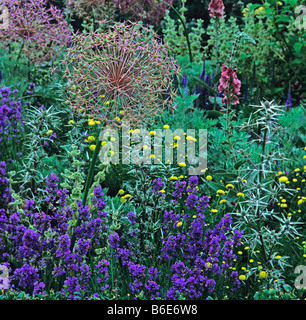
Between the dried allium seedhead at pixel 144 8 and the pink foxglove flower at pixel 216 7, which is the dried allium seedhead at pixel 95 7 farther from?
the pink foxglove flower at pixel 216 7

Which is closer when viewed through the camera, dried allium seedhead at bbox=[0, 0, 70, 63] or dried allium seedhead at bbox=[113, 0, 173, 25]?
dried allium seedhead at bbox=[0, 0, 70, 63]

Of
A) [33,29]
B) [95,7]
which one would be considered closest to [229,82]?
[95,7]

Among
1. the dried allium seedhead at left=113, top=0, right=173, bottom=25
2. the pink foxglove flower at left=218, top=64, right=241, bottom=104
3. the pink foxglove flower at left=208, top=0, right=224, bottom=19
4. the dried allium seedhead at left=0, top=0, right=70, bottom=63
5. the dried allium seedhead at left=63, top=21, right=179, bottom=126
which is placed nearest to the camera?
the dried allium seedhead at left=63, top=21, right=179, bottom=126

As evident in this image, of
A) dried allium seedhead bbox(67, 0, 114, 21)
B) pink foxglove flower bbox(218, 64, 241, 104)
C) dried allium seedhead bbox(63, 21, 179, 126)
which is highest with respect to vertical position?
dried allium seedhead bbox(67, 0, 114, 21)

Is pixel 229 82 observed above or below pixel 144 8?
below

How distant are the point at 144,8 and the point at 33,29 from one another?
1.50 m

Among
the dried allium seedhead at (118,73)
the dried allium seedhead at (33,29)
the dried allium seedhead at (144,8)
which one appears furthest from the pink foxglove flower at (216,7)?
the dried allium seedhead at (118,73)

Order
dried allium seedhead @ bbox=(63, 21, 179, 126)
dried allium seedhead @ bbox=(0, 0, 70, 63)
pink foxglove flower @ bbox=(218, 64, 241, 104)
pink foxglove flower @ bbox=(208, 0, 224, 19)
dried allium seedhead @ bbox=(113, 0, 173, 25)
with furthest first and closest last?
1. dried allium seedhead @ bbox=(113, 0, 173, 25)
2. dried allium seedhead @ bbox=(0, 0, 70, 63)
3. pink foxglove flower @ bbox=(208, 0, 224, 19)
4. pink foxglove flower @ bbox=(218, 64, 241, 104)
5. dried allium seedhead @ bbox=(63, 21, 179, 126)

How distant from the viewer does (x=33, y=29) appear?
5.18 m

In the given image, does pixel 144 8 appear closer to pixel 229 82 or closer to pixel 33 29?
pixel 33 29

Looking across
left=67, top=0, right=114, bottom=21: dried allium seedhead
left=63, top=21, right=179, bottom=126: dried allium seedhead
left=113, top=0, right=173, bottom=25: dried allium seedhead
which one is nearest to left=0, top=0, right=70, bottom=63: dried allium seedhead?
left=67, top=0, right=114, bottom=21: dried allium seedhead

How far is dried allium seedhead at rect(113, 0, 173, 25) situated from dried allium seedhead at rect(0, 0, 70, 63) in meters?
0.78

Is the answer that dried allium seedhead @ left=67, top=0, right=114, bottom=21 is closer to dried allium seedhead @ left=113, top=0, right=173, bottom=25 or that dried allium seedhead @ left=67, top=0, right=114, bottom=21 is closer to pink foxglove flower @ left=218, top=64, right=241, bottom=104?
dried allium seedhead @ left=113, top=0, right=173, bottom=25

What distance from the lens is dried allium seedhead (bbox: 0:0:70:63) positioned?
5.10 metres
